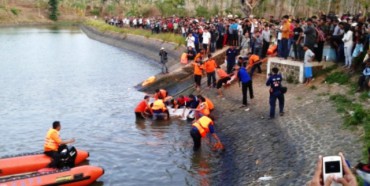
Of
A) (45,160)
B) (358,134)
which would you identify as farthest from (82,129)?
(358,134)

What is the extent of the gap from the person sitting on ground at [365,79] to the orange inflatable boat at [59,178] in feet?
31.1

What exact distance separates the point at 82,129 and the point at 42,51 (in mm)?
37770

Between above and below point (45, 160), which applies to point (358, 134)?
above

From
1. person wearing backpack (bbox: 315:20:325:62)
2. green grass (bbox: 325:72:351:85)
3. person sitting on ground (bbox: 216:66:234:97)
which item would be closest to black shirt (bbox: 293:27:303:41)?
person wearing backpack (bbox: 315:20:325:62)

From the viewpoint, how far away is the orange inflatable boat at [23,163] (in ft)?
47.1

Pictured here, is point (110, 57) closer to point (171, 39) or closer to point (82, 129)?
point (171, 39)

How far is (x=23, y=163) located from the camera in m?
14.6

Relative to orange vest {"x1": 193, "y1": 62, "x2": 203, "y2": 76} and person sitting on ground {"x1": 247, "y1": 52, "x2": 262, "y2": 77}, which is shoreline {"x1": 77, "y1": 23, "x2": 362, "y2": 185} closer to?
person sitting on ground {"x1": 247, "y1": 52, "x2": 262, "y2": 77}

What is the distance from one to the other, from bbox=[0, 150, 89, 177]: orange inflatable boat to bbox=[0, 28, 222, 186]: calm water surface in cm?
191

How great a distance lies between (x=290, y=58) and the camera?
22.7 meters

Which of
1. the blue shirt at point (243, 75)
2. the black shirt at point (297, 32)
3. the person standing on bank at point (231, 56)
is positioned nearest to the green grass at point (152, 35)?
the person standing on bank at point (231, 56)

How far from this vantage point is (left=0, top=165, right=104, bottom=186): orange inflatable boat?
13.0m

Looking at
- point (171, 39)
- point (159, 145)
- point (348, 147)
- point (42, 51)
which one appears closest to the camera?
point (348, 147)

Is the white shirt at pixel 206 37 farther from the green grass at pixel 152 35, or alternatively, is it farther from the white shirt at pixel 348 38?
the white shirt at pixel 348 38
